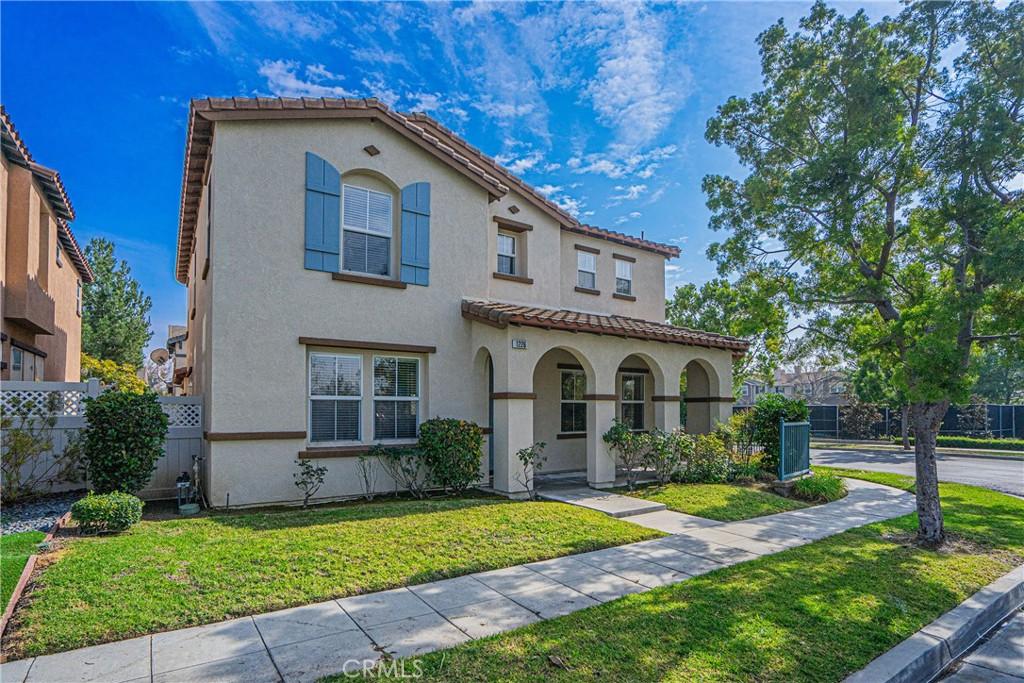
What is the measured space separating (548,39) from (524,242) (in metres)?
4.69

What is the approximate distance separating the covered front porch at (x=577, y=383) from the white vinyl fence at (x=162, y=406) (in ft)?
18.7

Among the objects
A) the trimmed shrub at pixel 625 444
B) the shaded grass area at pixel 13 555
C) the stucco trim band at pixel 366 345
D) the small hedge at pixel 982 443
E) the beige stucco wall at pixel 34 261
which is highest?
the beige stucco wall at pixel 34 261

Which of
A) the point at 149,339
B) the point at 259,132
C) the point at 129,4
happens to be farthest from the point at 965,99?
A: the point at 149,339

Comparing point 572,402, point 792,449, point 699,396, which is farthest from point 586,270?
point 792,449

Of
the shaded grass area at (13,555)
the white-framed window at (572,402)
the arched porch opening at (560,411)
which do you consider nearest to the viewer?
the shaded grass area at (13,555)

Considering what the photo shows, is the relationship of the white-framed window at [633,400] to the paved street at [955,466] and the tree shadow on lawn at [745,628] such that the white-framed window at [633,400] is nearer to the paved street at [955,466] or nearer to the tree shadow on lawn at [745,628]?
the paved street at [955,466]

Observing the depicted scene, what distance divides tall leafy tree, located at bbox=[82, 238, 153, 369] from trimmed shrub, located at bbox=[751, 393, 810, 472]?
93.9 feet

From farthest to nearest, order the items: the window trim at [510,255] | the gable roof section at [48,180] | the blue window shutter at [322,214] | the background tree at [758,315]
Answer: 1. the window trim at [510,255]
2. the background tree at [758,315]
3. the gable roof section at [48,180]
4. the blue window shutter at [322,214]

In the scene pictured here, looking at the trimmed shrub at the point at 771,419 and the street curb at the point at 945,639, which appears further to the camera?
the trimmed shrub at the point at 771,419

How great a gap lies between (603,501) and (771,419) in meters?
6.34

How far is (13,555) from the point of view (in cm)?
586

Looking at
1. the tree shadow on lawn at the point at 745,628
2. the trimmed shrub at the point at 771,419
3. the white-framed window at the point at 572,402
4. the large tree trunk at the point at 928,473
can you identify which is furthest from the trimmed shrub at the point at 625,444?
the large tree trunk at the point at 928,473

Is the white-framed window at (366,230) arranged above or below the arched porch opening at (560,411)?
above

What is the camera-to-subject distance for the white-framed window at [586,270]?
15.5 m
